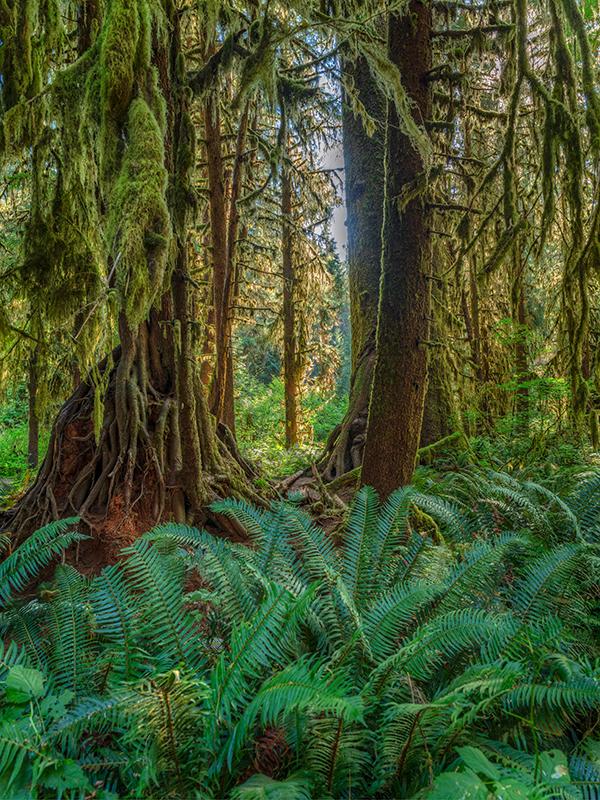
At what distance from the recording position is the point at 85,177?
Result: 3787 mm

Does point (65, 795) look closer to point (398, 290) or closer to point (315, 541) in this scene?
point (315, 541)

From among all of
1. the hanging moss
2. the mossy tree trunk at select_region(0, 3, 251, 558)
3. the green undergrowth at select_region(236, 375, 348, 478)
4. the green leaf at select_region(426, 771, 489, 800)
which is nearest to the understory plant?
the green leaf at select_region(426, 771, 489, 800)

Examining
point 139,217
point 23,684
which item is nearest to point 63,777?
point 23,684

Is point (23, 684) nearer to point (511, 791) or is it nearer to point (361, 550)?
point (511, 791)

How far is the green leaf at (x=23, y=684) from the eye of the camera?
172 cm

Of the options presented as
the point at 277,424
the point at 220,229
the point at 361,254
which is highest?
the point at 220,229

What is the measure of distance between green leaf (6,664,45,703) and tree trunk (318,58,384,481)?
435 cm

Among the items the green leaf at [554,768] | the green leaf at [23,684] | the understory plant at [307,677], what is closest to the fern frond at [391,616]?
the understory plant at [307,677]

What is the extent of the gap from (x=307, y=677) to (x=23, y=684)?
37.6 inches

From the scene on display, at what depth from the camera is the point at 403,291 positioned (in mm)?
3936

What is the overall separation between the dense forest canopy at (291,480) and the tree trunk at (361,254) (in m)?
0.04

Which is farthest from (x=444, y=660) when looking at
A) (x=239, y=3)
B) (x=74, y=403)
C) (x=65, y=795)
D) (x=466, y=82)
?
(x=239, y=3)

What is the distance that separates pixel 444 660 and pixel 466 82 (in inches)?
190

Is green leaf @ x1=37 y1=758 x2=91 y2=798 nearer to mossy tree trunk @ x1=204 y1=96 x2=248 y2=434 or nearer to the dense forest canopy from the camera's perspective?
the dense forest canopy
